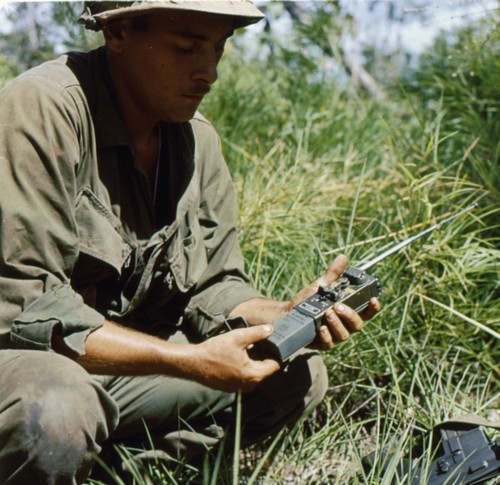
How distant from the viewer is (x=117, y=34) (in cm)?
286

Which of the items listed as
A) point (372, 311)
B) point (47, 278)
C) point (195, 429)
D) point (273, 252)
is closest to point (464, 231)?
point (273, 252)

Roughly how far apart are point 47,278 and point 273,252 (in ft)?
5.40

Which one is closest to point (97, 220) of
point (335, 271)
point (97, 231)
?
point (97, 231)

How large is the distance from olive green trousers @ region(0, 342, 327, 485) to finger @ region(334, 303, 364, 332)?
403 mm

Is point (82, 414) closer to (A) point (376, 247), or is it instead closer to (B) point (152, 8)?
(B) point (152, 8)

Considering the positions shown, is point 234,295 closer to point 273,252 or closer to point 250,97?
point 273,252

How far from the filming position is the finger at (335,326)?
2.68 m

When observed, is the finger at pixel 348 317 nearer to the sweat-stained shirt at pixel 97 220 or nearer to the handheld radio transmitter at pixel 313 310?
the handheld radio transmitter at pixel 313 310

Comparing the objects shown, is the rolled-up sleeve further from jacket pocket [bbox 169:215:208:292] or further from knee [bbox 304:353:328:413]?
knee [bbox 304:353:328:413]

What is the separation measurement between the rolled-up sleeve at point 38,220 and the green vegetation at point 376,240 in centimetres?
43

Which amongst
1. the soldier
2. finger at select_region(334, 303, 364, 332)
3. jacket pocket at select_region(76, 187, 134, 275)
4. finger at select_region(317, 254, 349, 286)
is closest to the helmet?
the soldier

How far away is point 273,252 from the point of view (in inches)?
154

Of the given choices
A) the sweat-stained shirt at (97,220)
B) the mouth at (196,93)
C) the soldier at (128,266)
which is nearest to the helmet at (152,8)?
the soldier at (128,266)

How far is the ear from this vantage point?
2834 millimetres
